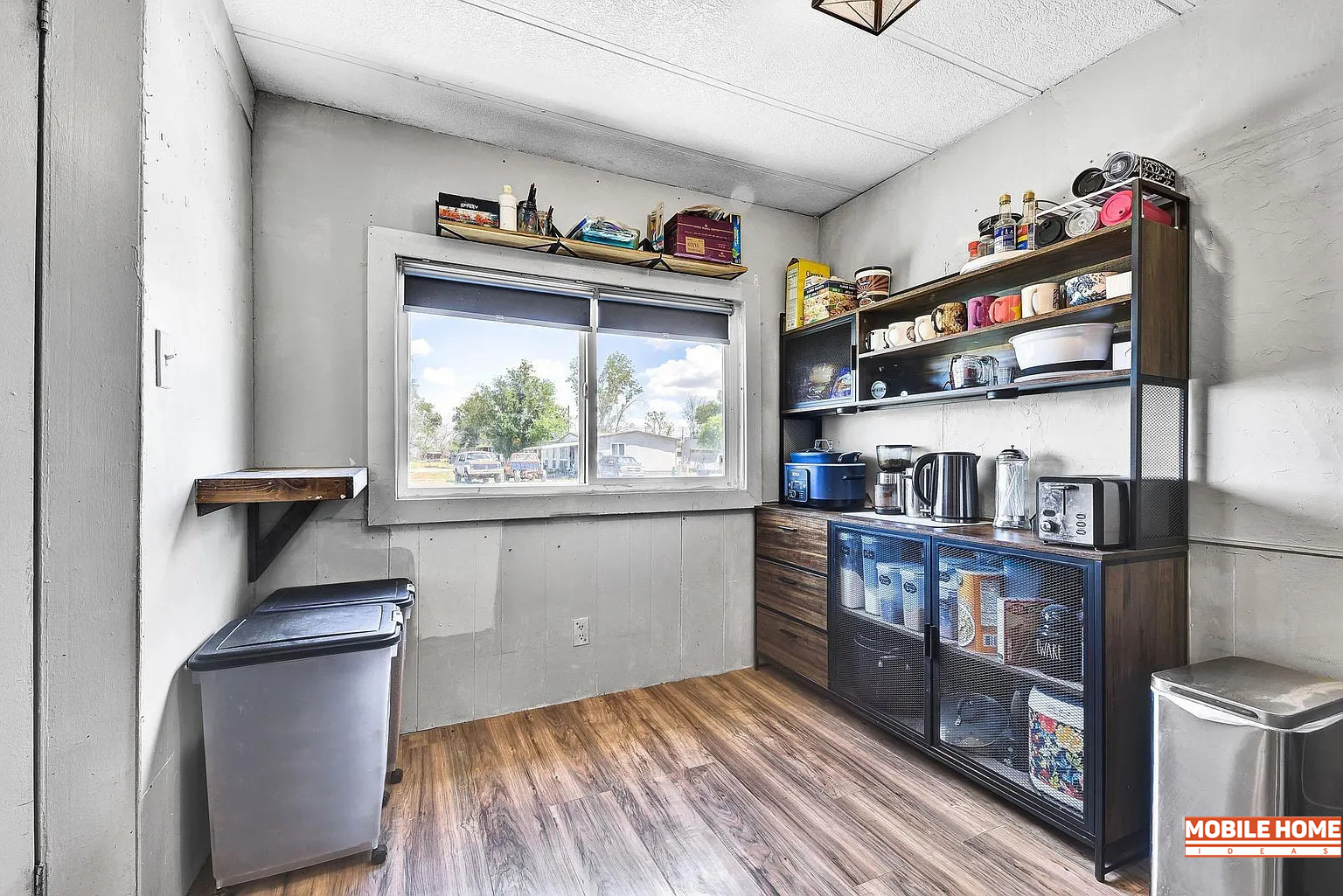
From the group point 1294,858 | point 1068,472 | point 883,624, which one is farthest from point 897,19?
point 1294,858

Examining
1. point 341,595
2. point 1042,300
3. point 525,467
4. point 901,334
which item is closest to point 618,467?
point 525,467

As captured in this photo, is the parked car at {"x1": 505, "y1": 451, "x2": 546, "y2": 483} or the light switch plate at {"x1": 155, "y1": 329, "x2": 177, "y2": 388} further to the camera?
the parked car at {"x1": 505, "y1": 451, "x2": 546, "y2": 483}

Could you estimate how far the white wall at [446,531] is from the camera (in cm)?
227

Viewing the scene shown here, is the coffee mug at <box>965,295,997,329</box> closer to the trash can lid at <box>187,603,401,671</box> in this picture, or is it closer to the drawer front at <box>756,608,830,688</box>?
the drawer front at <box>756,608,830,688</box>

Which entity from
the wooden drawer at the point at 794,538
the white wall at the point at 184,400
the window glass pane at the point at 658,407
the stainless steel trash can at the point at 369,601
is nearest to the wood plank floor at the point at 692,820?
the stainless steel trash can at the point at 369,601

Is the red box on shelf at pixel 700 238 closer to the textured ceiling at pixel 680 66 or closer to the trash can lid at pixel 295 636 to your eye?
the textured ceiling at pixel 680 66

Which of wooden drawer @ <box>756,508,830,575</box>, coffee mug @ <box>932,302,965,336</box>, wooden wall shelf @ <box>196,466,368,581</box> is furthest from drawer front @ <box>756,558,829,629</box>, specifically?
wooden wall shelf @ <box>196,466,368,581</box>

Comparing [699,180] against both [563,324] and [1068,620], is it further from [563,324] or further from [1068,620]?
[1068,620]

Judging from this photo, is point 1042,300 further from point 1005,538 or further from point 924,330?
point 1005,538

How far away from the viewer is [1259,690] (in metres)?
1.43

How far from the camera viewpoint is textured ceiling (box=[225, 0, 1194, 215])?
73.0 inches

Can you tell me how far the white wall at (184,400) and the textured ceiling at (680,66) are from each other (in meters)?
0.41

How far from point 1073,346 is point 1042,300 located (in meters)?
0.23

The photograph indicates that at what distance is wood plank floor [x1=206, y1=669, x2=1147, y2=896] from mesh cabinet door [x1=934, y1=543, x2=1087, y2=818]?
0.18 m
